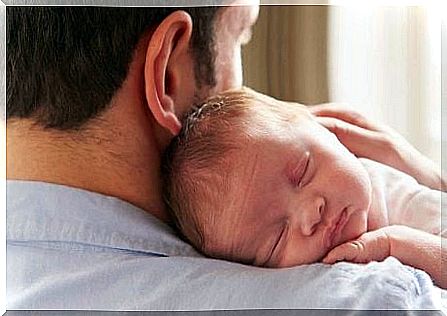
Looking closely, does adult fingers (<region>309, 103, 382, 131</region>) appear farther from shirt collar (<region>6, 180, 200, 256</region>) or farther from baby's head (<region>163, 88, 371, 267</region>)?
shirt collar (<region>6, 180, 200, 256</region>)

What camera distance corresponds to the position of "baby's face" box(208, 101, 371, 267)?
71 centimetres

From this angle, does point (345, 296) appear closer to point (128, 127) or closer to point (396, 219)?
point (396, 219)

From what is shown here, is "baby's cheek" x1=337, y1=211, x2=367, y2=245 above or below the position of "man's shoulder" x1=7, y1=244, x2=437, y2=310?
above

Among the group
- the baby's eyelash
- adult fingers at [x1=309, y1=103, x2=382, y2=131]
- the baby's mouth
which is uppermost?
adult fingers at [x1=309, y1=103, x2=382, y2=131]

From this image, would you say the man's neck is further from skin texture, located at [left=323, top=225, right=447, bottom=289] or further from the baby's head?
skin texture, located at [left=323, top=225, right=447, bottom=289]

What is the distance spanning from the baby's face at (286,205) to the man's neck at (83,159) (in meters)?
0.08

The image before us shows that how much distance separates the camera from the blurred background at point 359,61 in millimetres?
737

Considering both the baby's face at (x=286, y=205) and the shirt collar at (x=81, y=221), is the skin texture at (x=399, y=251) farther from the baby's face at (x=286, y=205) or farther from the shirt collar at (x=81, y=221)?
the shirt collar at (x=81, y=221)

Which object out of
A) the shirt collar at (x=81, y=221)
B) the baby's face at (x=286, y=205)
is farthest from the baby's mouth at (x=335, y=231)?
the shirt collar at (x=81, y=221)

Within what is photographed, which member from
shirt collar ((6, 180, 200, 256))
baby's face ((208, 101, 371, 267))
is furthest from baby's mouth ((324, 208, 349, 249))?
shirt collar ((6, 180, 200, 256))

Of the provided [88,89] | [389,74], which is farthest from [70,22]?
[389,74]

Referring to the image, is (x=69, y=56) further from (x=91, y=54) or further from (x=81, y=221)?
(x=81, y=221)

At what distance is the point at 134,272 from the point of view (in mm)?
683

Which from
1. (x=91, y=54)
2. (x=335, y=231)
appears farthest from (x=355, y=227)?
(x=91, y=54)
